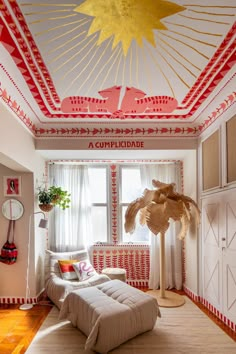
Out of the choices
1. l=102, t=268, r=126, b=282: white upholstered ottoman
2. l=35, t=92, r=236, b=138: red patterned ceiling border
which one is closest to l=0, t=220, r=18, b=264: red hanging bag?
l=102, t=268, r=126, b=282: white upholstered ottoman

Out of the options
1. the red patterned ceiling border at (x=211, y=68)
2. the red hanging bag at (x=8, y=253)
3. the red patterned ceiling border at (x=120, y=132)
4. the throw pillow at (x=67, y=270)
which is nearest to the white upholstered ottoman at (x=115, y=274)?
the throw pillow at (x=67, y=270)

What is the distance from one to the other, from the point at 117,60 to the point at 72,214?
10.6 feet

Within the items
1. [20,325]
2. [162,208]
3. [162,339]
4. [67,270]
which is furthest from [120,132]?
[20,325]

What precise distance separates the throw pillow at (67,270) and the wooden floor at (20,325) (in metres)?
0.46

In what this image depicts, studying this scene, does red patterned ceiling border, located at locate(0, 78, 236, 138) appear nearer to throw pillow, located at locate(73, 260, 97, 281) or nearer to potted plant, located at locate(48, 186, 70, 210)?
potted plant, located at locate(48, 186, 70, 210)

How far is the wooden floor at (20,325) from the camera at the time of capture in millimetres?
2811

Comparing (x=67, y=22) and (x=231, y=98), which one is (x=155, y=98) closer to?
(x=231, y=98)

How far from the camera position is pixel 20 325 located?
3295 mm

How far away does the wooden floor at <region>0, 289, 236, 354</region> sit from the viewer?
2811 millimetres

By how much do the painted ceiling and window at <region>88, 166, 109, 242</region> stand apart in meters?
1.44

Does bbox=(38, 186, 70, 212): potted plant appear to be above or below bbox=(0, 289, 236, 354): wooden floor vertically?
above

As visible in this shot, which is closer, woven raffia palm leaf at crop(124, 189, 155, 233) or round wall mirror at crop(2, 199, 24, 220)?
woven raffia palm leaf at crop(124, 189, 155, 233)

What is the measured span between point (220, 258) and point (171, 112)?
6.75 ft

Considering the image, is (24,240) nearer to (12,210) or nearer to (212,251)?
(12,210)
